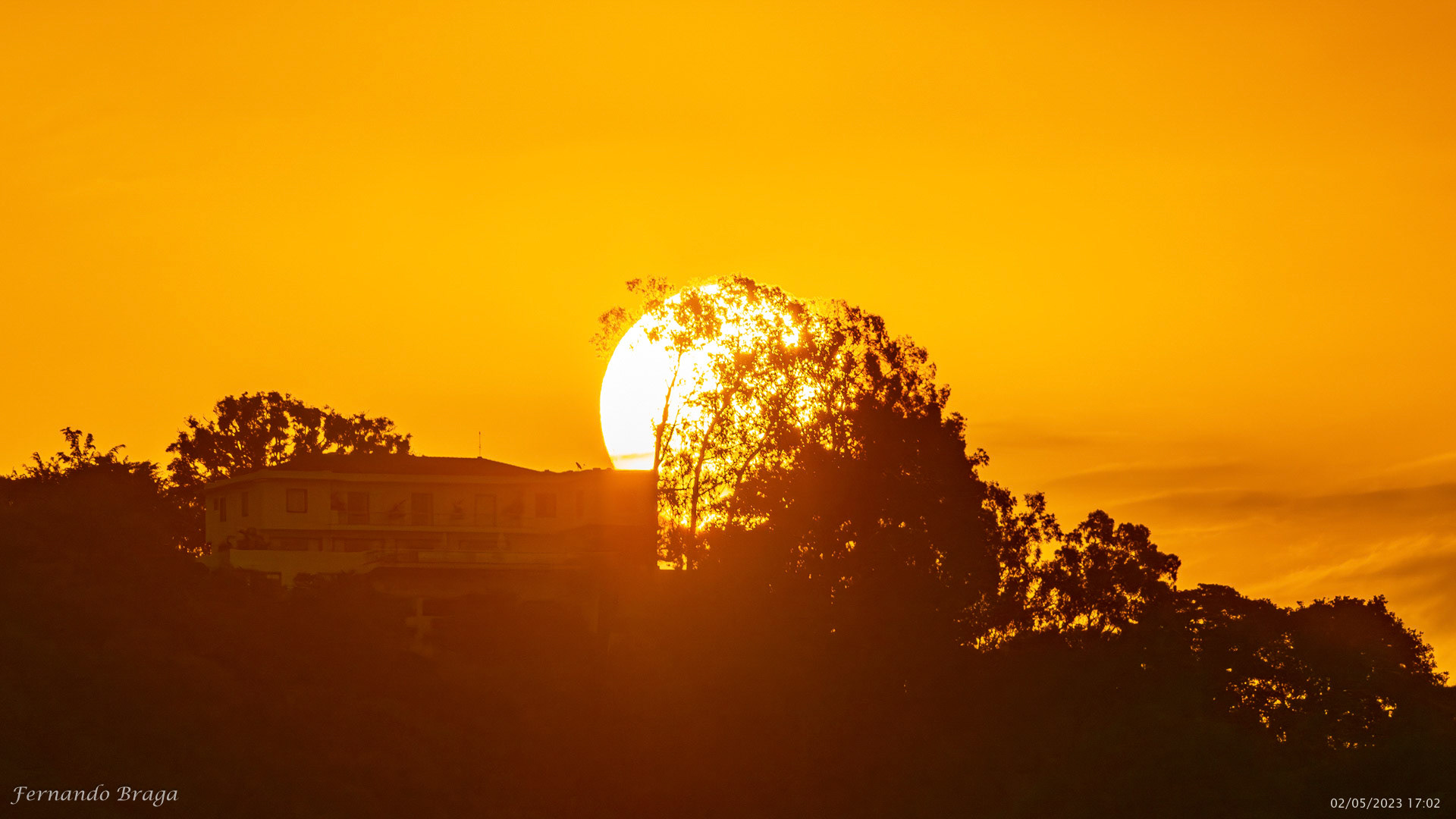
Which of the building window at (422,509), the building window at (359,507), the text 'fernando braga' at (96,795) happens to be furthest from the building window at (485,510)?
the text 'fernando braga' at (96,795)

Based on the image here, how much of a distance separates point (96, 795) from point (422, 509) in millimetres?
31686

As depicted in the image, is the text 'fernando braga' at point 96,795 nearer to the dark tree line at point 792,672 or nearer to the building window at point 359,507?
the dark tree line at point 792,672

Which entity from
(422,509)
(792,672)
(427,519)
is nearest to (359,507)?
(422,509)

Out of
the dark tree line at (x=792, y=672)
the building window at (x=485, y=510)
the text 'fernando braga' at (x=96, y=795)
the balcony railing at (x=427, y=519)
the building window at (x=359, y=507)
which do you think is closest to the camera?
the text 'fernando braga' at (x=96, y=795)

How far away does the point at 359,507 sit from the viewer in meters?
82.3

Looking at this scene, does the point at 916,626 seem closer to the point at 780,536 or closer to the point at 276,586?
the point at 780,536

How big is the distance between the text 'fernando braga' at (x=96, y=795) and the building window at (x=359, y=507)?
2861 centimetres

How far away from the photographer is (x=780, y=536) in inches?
2557

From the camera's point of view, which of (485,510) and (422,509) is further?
Result: (485,510)

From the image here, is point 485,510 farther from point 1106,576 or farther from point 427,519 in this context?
point 1106,576

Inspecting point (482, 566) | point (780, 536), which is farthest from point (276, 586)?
point (780, 536)

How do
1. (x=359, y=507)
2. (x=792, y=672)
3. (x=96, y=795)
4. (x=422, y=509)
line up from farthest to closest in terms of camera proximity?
(x=422, y=509)
(x=359, y=507)
(x=792, y=672)
(x=96, y=795)

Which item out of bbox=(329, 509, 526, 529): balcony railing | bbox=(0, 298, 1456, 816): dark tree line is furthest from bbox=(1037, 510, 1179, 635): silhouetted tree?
bbox=(329, 509, 526, 529): balcony railing

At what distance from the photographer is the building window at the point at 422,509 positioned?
272 ft
